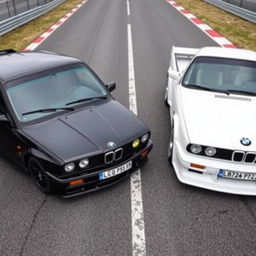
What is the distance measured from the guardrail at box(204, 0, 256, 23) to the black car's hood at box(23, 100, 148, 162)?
45.6 feet

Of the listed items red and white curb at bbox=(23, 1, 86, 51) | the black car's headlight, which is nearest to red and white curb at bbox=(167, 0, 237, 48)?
red and white curb at bbox=(23, 1, 86, 51)

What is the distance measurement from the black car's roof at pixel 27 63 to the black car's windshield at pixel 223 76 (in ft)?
6.87

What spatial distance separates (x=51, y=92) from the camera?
15.2 ft

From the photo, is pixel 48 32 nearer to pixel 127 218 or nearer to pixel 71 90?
pixel 71 90

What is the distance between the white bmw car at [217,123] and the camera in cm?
400

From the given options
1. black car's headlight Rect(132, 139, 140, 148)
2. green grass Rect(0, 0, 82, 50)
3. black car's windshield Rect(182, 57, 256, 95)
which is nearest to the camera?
black car's headlight Rect(132, 139, 140, 148)

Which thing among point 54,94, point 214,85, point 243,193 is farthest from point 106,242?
point 214,85

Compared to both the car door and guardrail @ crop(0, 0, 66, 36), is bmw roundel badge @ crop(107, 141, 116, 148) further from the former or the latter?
guardrail @ crop(0, 0, 66, 36)

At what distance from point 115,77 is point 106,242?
609 centimetres

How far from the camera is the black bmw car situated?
396 centimetres

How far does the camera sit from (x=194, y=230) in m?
3.75

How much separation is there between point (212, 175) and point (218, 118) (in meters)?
0.89

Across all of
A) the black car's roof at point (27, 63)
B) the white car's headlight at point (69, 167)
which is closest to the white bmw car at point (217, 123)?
the white car's headlight at point (69, 167)

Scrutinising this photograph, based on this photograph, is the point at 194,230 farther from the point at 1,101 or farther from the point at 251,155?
the point at 1,101
